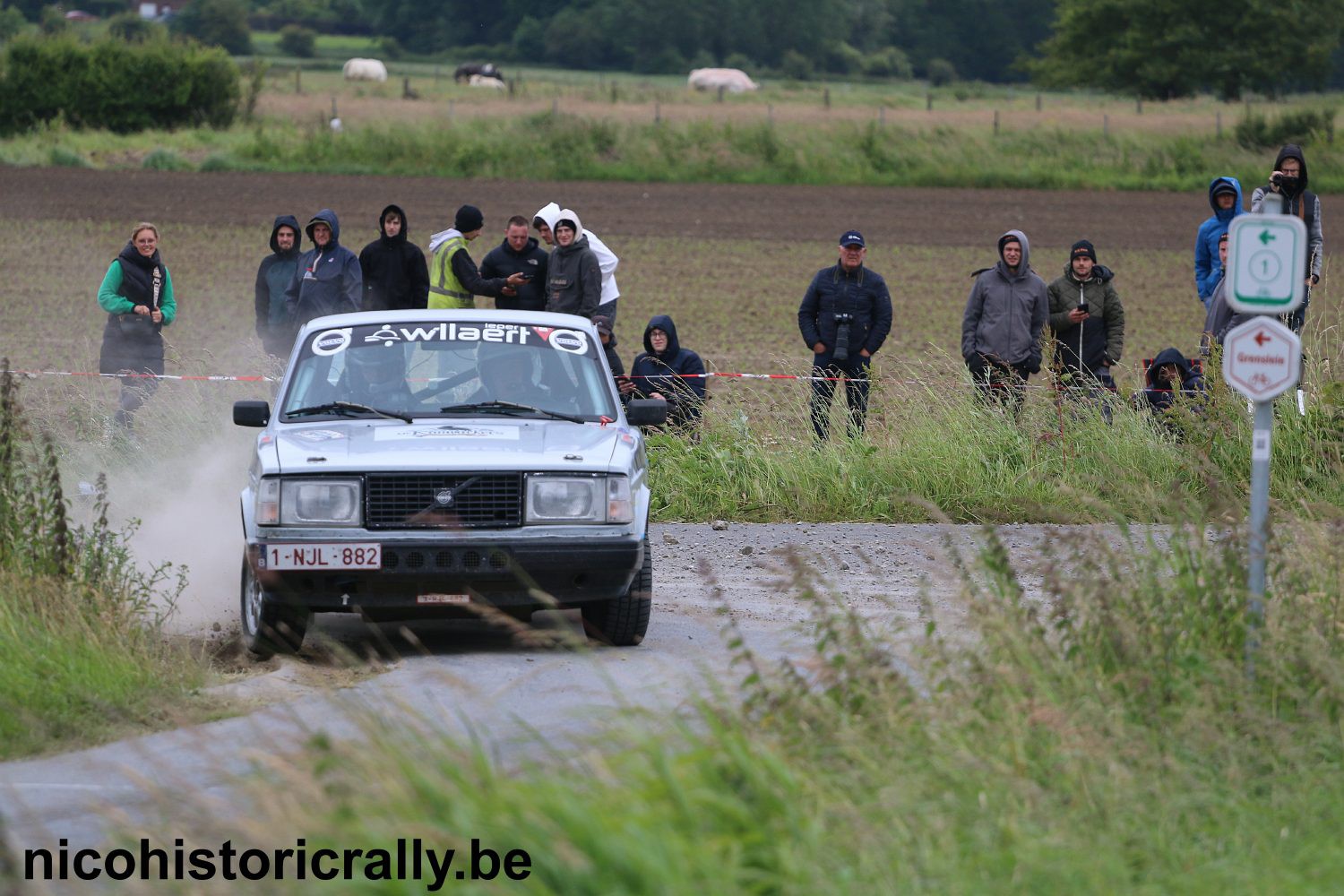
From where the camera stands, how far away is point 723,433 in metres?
13.7

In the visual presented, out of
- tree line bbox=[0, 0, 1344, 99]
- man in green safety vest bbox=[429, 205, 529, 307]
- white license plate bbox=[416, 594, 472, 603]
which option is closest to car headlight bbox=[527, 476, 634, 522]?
white license plate bbox=[416, 594, 472, 603]

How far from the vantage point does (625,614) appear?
8.81m

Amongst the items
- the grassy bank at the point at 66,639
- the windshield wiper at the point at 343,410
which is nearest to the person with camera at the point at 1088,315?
the windshield wiper at the point at 343,410

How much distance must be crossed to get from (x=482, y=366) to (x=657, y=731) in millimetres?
3763

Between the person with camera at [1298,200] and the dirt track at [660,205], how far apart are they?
71.6 ft

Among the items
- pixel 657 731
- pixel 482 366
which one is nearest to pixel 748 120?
pixel 482 366

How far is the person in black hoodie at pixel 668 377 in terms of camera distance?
45.8 ft

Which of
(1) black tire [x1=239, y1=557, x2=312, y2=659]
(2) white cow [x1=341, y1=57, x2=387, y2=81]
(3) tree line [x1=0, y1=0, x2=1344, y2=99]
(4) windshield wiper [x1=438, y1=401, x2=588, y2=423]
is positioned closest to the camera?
(1) black tire [x1=239, y1=557, x2=312, y2=659]

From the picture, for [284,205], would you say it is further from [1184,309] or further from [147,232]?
[147,232]

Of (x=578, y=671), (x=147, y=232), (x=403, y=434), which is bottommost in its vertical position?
(x=578, y=671)

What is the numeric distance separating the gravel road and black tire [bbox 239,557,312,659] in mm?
388

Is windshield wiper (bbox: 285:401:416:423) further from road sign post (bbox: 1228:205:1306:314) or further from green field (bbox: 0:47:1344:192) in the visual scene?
green field (bbox: 0:47:1344:192)

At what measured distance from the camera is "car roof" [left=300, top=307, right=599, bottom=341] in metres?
9.85

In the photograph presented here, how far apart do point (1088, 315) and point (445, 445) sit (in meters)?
7.02
